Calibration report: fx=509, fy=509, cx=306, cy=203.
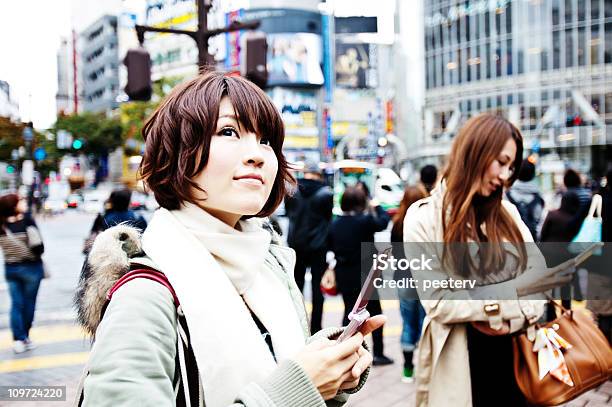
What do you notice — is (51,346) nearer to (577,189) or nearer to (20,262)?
(20,262)

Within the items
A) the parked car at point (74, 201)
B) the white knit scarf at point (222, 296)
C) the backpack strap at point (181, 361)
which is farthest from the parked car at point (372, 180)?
the backpack strap at point (181, 361)

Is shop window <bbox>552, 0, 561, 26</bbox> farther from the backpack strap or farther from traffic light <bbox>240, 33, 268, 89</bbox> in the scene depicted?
the backpack strap

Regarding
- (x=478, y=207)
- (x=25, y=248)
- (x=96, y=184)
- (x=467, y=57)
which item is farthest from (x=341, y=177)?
(x=96, y=184)

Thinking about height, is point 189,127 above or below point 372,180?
below

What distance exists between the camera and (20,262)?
5.93 meters

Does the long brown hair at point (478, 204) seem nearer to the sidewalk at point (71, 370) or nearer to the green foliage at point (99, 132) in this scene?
the sidewalk at point (71, 370)

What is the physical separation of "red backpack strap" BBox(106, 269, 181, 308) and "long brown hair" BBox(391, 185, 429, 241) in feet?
12.8

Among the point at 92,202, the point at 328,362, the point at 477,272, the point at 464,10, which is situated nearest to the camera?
the point at 328,362

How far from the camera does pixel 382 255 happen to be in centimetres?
120

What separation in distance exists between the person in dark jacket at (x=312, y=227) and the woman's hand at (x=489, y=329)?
12.3 ft

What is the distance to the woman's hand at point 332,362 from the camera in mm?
1094

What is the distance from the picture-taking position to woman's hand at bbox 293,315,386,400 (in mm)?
1094

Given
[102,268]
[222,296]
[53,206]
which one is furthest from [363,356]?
[53,206]

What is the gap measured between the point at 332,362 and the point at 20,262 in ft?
19.3
